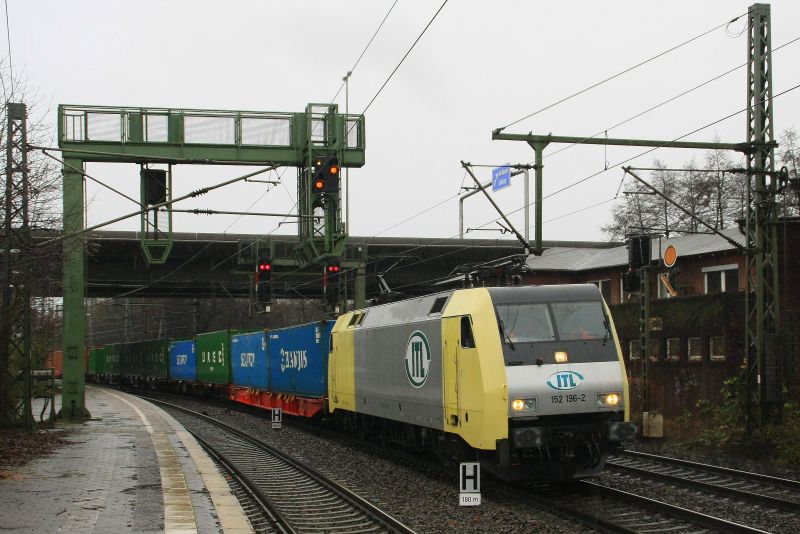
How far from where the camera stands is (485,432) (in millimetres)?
12008

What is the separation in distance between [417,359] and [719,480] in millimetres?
5070

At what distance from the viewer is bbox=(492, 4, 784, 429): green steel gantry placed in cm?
1781

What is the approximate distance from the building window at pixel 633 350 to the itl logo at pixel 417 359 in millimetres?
14328

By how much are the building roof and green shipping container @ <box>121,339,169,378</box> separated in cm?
2169

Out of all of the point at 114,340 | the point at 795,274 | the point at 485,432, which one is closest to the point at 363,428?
the point at 485,432

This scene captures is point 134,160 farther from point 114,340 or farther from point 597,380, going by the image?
point 114,340

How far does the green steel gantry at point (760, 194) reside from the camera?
17.8 metres

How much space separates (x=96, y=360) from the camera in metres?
77.0

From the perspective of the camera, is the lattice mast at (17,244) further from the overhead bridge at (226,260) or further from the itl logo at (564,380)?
the overhead bridge at (226,260)

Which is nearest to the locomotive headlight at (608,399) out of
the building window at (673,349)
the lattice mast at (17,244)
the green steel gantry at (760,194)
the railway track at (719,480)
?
the railway track at (719,480)

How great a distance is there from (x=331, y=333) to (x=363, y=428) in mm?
2953

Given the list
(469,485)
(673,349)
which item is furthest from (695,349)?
(469,485)

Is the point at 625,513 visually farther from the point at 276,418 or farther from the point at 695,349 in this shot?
the point at 276,418

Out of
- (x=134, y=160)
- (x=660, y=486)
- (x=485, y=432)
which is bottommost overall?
(x=660, y=486)
